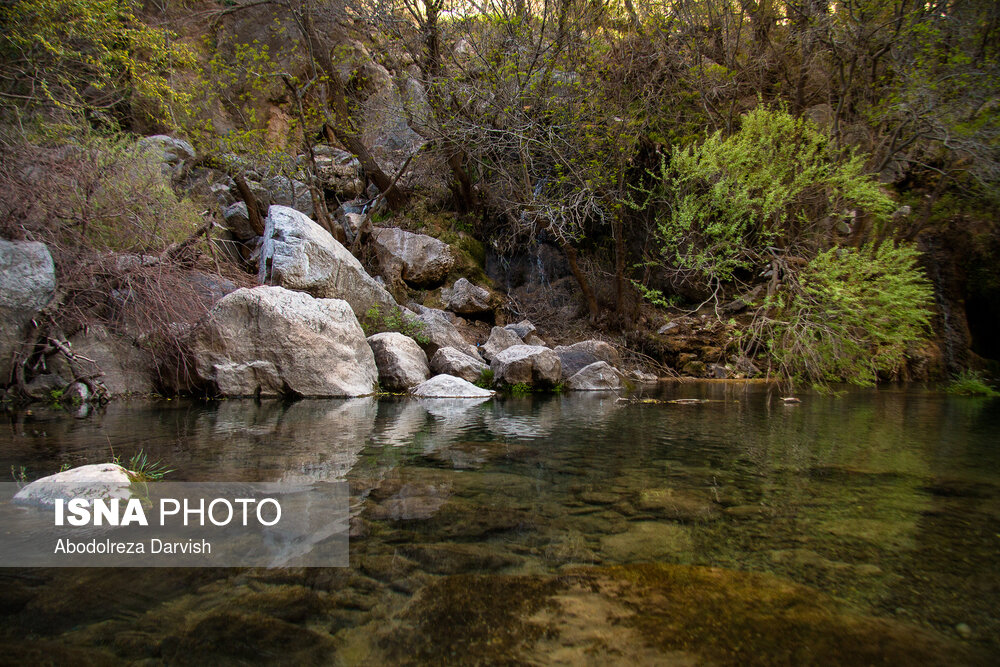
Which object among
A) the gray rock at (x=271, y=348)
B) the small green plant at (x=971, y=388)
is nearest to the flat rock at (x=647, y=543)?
the gray rock at (x=271, y=348)

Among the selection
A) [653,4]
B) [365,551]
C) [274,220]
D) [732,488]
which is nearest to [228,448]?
[365,551]

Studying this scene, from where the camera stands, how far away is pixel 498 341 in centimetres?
1175

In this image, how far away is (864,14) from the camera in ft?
31.8

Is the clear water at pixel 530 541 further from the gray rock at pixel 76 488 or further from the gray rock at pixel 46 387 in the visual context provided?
the gray rock at pixel 46 387

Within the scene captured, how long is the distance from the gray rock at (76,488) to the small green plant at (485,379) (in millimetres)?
7006

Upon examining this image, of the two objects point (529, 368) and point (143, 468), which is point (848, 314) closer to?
point (529, 368)

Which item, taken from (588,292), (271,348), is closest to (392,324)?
(271,348)

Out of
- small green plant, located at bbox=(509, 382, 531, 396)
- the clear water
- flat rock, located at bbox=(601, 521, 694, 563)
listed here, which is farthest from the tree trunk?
flat rock, located at bbox=(601, 521, 694, 563)

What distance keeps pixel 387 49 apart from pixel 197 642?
546 inches

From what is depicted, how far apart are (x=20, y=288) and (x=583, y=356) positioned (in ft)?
29.3

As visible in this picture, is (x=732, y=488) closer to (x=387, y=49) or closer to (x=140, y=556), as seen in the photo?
(x=140, y=556)

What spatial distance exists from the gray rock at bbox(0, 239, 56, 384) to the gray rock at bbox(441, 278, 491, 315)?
336 inches

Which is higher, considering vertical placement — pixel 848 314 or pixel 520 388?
pixel 848 314

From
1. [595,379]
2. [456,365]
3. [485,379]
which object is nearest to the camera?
[456,365]
